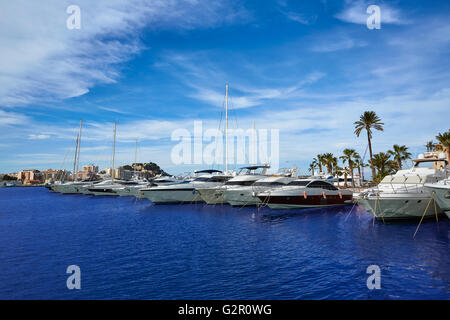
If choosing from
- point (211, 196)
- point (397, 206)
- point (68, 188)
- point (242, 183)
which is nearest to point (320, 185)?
point (242, 183)

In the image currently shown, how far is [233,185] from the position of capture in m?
38.7

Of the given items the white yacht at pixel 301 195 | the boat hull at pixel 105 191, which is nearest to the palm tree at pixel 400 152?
the white yacht at pixel 301 195

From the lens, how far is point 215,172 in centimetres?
4809

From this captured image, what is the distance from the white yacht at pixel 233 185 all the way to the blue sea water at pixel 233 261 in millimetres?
14251

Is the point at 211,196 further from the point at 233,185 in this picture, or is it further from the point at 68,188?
the point at 68,188

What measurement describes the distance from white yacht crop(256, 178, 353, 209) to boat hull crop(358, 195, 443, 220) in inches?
353

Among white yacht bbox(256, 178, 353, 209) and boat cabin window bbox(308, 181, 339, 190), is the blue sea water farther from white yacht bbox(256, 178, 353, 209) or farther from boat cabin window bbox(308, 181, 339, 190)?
boat cabin window bbox(308, 181, 339, 190)

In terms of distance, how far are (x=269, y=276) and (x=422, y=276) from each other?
20.4 feet

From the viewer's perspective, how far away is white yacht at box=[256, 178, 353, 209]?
3100 cm

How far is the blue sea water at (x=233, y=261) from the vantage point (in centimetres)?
1045

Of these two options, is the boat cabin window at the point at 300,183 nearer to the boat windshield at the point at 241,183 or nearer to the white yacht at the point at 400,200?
the boat windshield at the point at 241,183

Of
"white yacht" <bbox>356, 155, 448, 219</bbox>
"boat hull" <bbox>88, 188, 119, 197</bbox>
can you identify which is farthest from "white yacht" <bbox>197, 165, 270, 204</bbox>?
"boat hull" <bbox>88, 188, 119, 197</bbox>
